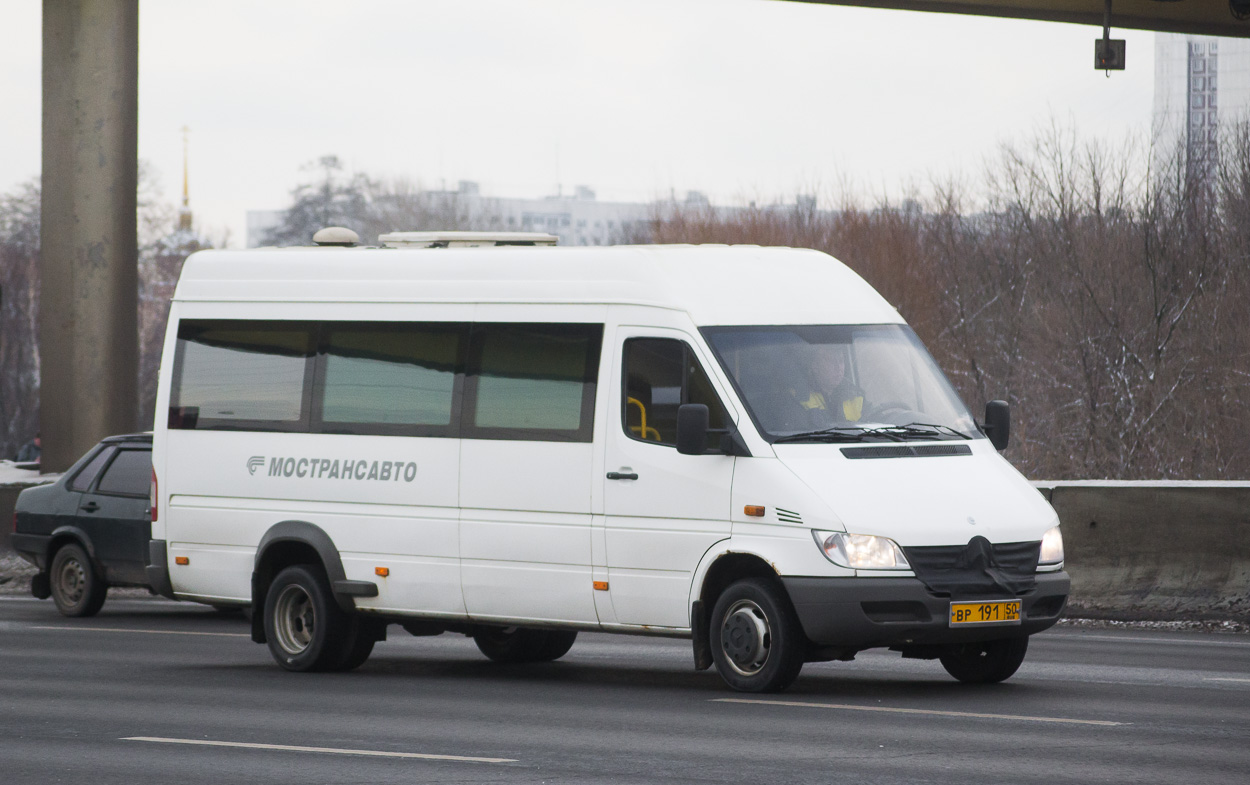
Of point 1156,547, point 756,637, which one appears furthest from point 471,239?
point 1156,547

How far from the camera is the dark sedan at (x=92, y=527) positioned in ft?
55.3

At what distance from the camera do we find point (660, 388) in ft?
35.6

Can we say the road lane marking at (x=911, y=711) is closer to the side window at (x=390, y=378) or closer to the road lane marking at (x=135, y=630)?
the side window at (x=390, y=378)

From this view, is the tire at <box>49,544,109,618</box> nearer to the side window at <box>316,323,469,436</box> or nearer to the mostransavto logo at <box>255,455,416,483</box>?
the mostransavto logo at <box>255,455,416,483</box>

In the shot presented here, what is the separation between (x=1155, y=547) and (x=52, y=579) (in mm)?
9772

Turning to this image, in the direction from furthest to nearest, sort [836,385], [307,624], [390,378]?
[307,624], [390,378], [836,385]

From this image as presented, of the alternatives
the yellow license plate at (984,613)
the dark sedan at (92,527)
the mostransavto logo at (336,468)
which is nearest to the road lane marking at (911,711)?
the yellow license plate at (984,613)

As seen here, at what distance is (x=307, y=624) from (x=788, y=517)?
12.7ft

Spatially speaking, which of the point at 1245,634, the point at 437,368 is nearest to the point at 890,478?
the point at 437,368

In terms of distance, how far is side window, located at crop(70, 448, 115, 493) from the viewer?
57.4ft

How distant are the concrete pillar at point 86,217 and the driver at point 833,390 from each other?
13868 mm

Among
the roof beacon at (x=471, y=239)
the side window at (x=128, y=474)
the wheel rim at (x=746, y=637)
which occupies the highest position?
the roof beacon at (x=471, y=239)

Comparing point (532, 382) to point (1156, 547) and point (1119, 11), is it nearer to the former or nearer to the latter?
point (1156, 547)

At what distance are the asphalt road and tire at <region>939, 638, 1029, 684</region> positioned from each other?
0.12 metres
